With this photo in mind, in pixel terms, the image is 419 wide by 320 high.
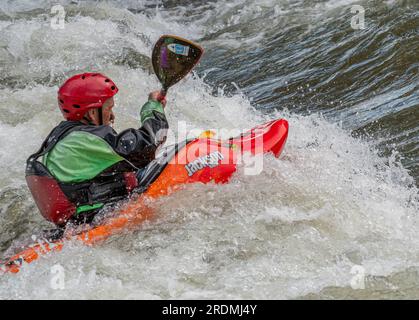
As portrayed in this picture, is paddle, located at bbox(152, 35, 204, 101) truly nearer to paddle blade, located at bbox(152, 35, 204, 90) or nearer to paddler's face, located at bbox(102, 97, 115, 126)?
paddle blade, located at bbox(152, 35, 204, 90)

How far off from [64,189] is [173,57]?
1197mm

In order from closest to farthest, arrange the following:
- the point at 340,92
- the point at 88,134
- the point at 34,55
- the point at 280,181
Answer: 1. the point at 88,134
2. the point at 280,181
3. the point at 340,92
4. the point at 34,55

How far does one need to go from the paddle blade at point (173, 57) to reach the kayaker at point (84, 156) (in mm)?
522

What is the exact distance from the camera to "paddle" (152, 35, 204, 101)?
4980 millimetres

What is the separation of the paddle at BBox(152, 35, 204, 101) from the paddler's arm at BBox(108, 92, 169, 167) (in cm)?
21

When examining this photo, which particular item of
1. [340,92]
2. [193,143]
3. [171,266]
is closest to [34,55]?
[340,92]

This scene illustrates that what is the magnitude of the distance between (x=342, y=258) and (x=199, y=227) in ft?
2.97

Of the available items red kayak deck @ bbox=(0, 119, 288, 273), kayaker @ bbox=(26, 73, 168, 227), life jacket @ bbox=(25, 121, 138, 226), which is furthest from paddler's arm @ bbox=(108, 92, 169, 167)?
red kayak deck @ bbox=(0, 119, 288, 273)

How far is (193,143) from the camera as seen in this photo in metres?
5.03

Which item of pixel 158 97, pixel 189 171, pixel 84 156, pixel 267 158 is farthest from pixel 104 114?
pixel 267 158

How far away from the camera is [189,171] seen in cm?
485

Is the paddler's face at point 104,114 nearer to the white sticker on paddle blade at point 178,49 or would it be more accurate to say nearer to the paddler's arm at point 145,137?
the paddler's arm at point 145,137

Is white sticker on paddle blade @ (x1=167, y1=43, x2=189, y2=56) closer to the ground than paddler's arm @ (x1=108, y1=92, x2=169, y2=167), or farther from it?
farther from it

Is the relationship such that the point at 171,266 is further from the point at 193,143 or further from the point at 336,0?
the point at 336,0
